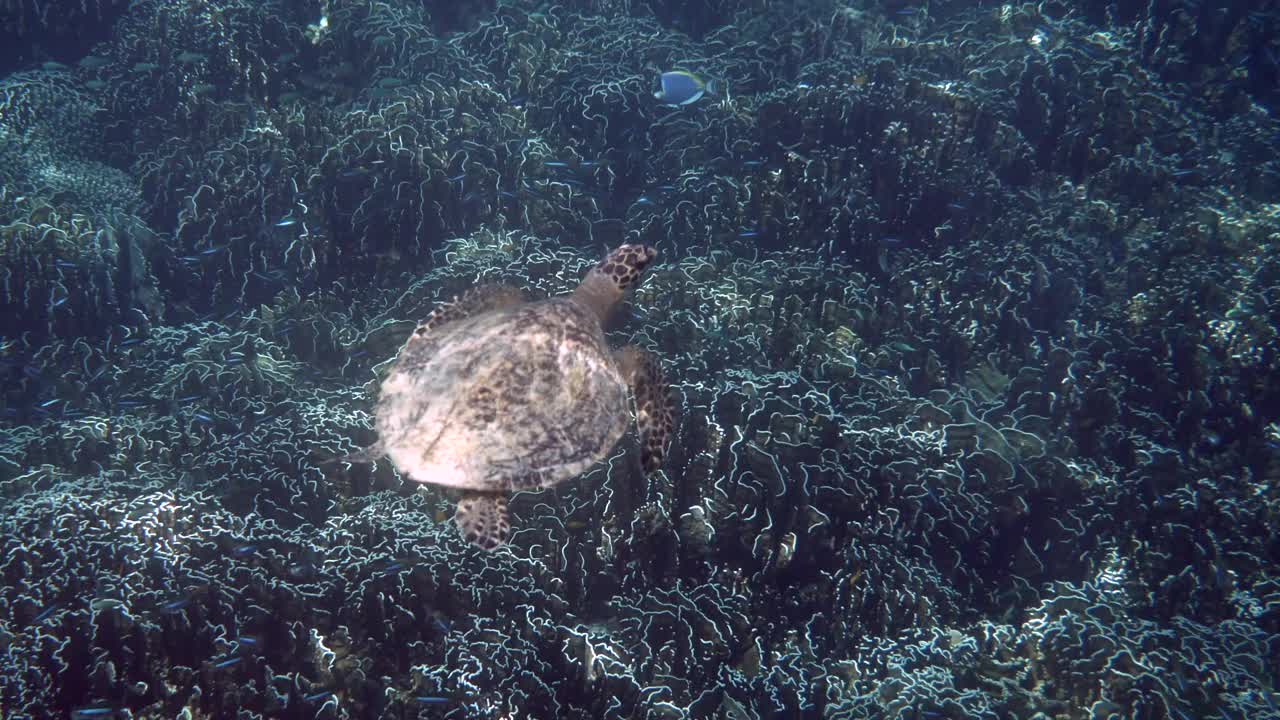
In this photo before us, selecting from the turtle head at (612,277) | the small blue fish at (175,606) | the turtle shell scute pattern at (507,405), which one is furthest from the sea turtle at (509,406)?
the small blue fish at (175,606)

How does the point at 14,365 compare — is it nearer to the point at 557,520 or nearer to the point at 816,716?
the point at 557,520

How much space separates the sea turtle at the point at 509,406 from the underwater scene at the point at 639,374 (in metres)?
0.03

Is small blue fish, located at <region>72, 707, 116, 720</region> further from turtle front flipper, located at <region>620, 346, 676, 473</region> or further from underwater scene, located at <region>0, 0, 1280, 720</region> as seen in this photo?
turtle front flipper, located at <region>620, 346, 676, 473</region>

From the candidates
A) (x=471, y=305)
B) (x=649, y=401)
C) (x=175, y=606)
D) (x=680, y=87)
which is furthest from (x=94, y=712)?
(x=680, y=87)

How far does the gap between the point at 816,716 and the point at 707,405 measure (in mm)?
2700

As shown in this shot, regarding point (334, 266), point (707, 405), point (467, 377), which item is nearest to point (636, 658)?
point (707, 405)

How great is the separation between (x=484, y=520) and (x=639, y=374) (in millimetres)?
1666

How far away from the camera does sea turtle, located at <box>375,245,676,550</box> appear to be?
149 inches

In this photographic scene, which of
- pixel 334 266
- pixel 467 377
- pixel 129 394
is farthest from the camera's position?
pixel 334 266

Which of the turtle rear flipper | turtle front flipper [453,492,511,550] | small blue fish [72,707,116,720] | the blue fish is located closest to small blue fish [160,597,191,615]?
small blue fish [72,707,116,720]

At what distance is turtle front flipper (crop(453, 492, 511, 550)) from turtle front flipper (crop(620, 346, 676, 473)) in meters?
1.15

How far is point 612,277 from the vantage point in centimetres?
499

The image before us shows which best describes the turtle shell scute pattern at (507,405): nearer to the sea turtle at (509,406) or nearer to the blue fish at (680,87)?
the sea turtle at (509,406)

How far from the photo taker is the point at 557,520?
493 centimetres
